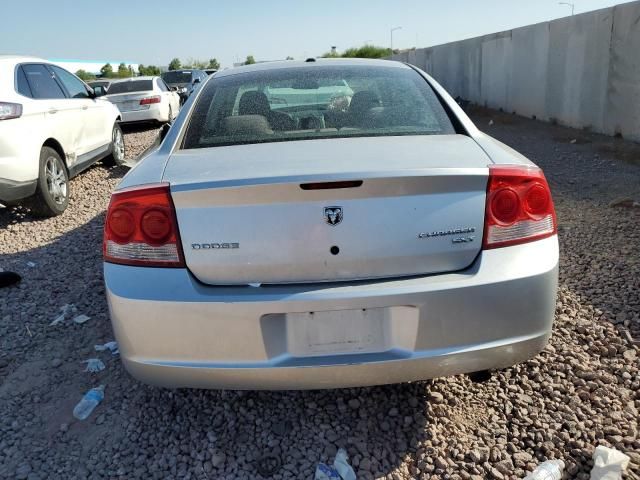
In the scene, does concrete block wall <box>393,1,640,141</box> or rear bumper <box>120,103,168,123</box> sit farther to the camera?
rear bumper <box>120,103,168,123</box>

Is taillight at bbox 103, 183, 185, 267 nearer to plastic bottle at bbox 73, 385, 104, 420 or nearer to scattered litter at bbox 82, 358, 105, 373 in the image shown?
plastic bottle at bbox 73, 385, 104, 420

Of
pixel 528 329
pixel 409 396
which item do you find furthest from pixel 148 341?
pixel 528 329

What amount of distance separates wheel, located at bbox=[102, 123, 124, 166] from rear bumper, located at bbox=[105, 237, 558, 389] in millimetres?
6804

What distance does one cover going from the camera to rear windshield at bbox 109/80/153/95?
530 inches

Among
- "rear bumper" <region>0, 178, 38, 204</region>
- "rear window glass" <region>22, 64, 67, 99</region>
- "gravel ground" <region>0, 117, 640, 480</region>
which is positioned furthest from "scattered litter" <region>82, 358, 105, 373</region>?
"rear window glass" <region>22, 64, 67, 99</region>

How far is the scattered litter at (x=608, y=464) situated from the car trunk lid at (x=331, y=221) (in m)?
0.95

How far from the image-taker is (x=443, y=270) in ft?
6.48

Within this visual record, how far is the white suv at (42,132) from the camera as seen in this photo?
520cm

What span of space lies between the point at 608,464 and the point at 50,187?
18.7 feet

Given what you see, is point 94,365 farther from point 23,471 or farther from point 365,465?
point 365,465

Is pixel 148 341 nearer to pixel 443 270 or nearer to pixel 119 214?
pixel 119 214

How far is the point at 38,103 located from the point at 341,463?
5.21 m

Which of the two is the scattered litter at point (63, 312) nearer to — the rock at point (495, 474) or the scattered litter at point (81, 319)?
Result: the scattered litter at point (81, 319)

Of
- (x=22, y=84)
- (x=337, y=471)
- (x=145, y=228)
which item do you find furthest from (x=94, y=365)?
(x=22, y=84)
